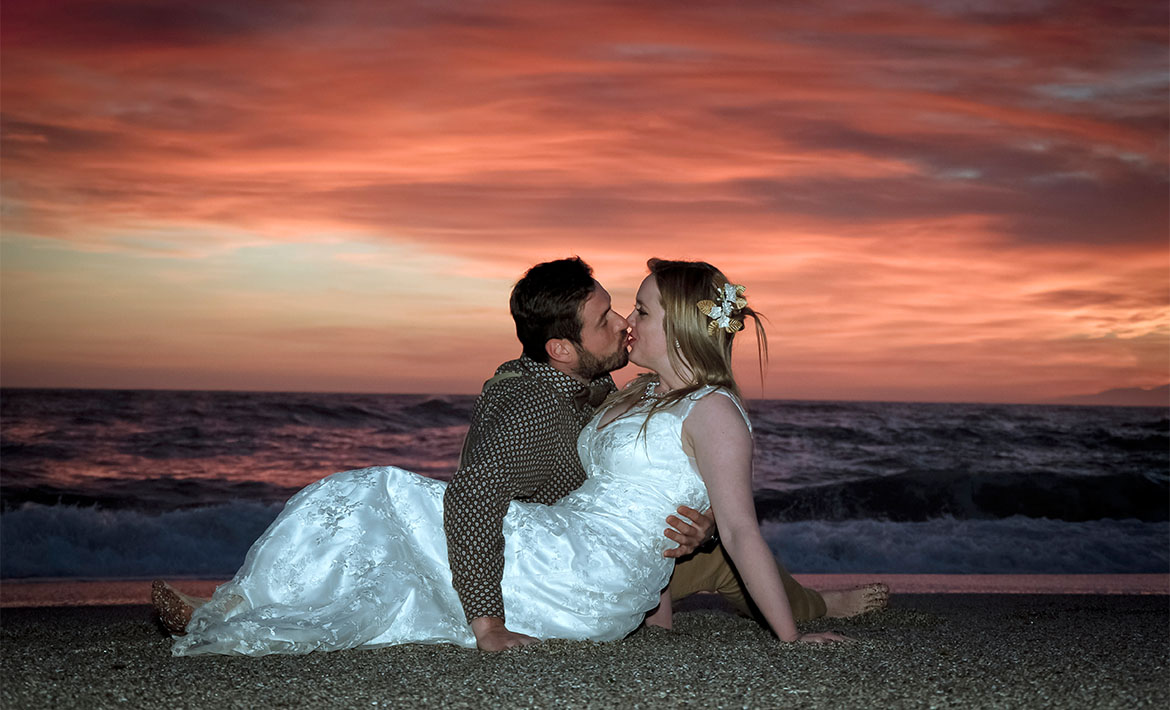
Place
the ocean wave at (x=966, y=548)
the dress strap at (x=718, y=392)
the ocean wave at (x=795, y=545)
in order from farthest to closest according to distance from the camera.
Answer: the ocean wave at (x=966, y=548)
the ocean wave at (x=795, y=545)
the dress strap at (x=718, y=392)

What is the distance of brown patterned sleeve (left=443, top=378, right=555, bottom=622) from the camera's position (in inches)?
142

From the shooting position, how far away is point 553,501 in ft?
13.9

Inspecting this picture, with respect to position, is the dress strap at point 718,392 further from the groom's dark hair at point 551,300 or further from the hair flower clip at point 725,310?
the groom's dark hair at point 551,300

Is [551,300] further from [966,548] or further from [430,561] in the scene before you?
[966,548]

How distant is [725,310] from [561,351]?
69 cm

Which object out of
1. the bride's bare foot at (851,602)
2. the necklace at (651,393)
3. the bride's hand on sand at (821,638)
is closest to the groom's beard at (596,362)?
the necklace at (651,393)

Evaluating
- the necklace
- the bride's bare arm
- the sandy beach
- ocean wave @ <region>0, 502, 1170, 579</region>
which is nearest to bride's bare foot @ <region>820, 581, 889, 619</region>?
the sandy beach

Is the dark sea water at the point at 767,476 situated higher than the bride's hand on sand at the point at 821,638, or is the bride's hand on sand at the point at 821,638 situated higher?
the bride's hand on sand at the point at 821,638

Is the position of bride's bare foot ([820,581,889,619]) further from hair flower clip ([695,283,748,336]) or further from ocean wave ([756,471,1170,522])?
ocean wave ([756,471,1170,522])

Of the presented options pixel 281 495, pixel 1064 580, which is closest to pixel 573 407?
pixel 1064 580

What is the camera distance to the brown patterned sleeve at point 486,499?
11.8ft

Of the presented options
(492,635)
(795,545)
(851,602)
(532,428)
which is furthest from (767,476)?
(492,635)

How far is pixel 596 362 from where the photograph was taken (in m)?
4.11

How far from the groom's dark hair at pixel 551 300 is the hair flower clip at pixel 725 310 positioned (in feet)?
1.59
